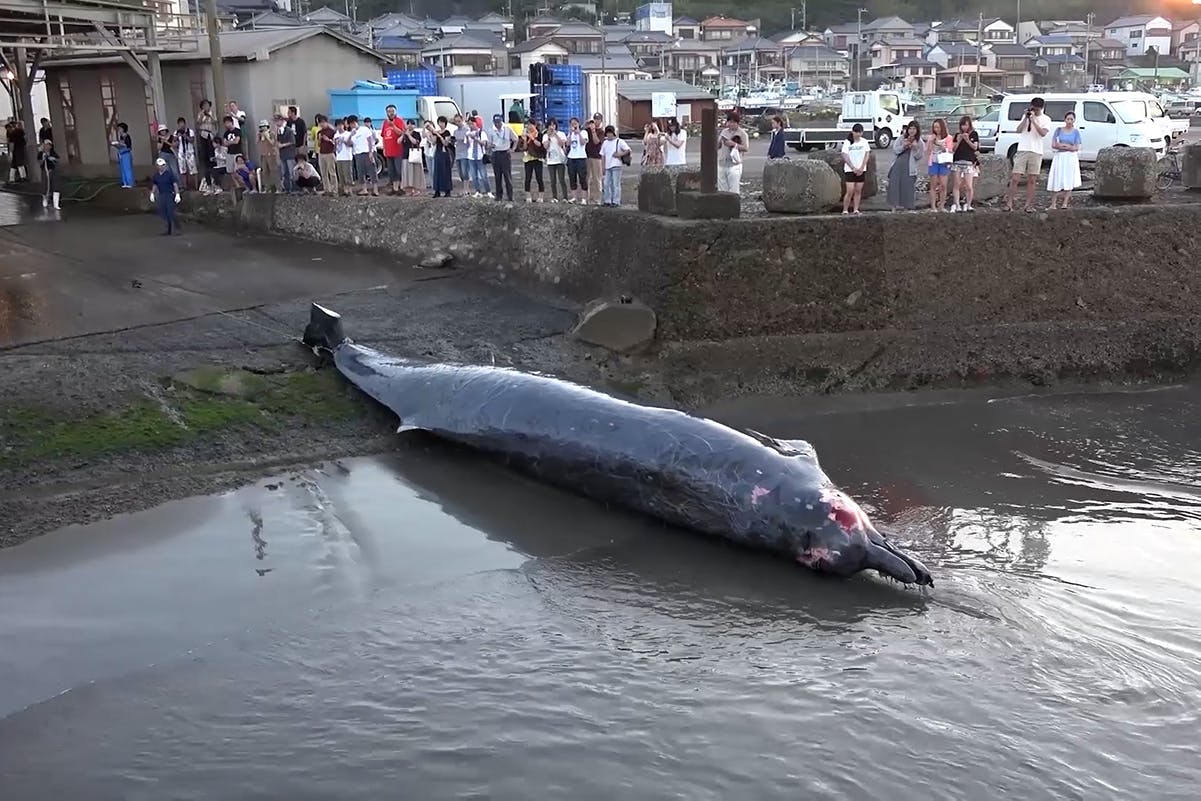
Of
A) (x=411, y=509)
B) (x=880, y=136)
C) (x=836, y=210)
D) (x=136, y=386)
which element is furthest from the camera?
(x=880, y=136)

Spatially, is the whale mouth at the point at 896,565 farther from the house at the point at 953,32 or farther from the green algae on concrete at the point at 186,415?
the house at the point at 953,32

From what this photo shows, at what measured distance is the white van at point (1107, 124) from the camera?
81.9ft

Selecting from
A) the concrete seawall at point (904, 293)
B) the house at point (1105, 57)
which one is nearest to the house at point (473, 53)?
the house at point (1105, 57)

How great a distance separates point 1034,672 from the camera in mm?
5773

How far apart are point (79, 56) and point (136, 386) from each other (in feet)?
65.7

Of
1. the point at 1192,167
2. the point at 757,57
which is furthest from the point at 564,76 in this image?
the point at 757,57

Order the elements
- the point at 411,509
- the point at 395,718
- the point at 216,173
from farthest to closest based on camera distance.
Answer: the point at 216,173 < the point at 411,509 < the point at 395,718

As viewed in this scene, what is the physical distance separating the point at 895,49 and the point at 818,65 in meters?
8.28

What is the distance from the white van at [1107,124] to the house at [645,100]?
76.9 ft

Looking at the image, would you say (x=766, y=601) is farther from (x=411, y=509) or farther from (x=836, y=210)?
(x=836, y=210)

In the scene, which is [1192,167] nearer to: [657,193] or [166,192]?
[657,193]

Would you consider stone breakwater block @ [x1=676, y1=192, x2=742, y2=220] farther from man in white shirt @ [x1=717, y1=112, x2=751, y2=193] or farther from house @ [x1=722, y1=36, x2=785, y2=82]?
house @ [x1=722, y1=36, x2=785, y2=82]

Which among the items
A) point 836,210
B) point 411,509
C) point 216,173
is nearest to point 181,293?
point 411,509

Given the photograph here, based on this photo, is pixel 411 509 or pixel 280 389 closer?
pixel 411 509
